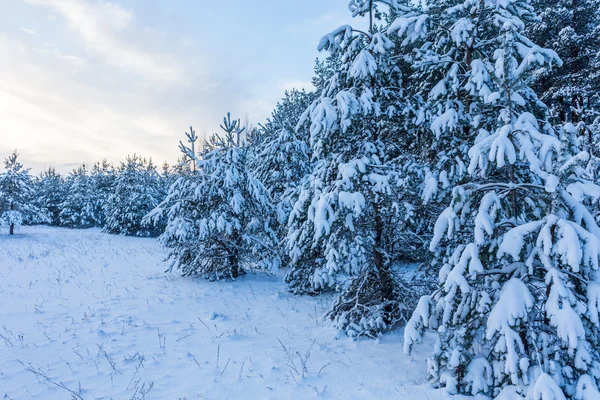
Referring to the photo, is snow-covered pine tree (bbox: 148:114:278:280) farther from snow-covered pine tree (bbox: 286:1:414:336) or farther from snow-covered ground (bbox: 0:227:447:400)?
snow-covered pine tree (bbox: 286:1:414:336)

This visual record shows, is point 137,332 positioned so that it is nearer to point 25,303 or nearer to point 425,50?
point 25,303

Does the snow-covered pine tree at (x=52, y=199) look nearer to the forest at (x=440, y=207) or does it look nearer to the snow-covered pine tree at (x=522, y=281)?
the forest at (x=440, y=207)

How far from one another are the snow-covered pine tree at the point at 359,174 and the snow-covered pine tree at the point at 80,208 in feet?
154

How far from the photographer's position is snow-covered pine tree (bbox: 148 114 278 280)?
34.6 ft

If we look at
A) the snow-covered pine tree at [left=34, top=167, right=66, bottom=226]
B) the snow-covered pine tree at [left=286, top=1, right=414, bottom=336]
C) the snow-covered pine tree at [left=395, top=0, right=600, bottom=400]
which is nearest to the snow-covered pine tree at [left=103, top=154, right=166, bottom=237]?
the snow-covered pine tree at [left=34, top=167, right=66, bottom=226]

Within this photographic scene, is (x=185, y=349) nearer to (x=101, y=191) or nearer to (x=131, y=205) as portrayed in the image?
(x=131, y=205)

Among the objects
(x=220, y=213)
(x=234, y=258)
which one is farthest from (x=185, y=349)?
(x=234, y=258)

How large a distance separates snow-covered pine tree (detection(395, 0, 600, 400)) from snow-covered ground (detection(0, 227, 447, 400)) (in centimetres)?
83

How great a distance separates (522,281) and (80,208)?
175 feet

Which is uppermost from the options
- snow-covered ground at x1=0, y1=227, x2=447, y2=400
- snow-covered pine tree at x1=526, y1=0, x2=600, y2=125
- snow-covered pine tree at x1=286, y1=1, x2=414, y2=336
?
snow-covered pine tree at x1=526, y1=0, x2=600, y2=125

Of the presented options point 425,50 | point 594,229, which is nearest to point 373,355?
point 594,229

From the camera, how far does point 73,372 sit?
185 inches

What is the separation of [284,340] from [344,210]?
281 centimetres

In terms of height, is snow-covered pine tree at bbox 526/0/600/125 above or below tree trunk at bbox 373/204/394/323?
above
